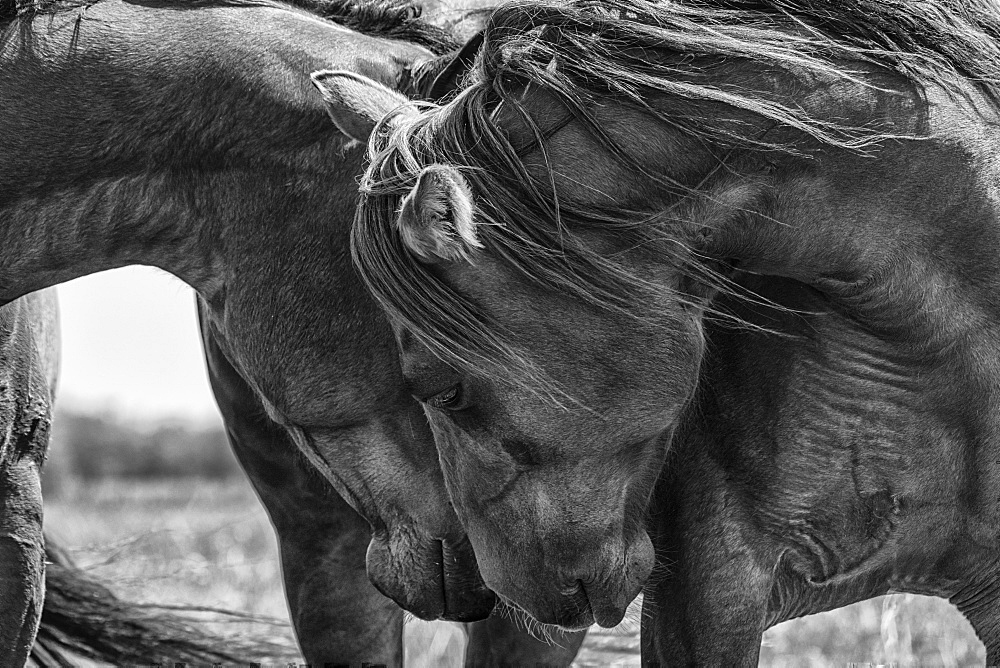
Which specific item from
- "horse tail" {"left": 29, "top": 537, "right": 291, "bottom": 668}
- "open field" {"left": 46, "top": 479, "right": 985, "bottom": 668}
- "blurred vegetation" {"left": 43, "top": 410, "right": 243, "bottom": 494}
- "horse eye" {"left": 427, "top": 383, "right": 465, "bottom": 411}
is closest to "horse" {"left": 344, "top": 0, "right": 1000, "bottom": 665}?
"horse eye" {"left": 427, "top": 383, "right": 465, "bottom": 411}

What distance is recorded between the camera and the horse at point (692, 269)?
6.70 ft

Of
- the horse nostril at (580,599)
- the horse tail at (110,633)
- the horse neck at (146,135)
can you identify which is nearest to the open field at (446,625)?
the horse tail at (110,633)

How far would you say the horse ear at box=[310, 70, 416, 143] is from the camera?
222cm

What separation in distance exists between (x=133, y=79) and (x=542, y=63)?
0.82 meters

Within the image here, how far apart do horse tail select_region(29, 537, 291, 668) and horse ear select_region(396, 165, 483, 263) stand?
2.26 meters

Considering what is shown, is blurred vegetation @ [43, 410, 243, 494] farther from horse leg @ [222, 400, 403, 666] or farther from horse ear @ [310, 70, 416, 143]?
horse ear @ [310, 70, 416, 143]

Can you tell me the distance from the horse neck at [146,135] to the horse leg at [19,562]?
44 centimetres

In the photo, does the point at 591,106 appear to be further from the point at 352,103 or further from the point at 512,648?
the point at 512,648

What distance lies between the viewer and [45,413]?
279 cm

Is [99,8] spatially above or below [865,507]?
above

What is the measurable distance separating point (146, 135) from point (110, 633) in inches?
74.7

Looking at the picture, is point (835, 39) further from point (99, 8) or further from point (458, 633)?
point (458, 633)

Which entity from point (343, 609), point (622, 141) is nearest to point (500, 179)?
point (622, 141)

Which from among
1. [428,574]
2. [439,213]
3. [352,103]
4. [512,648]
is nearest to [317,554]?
[512,648]
